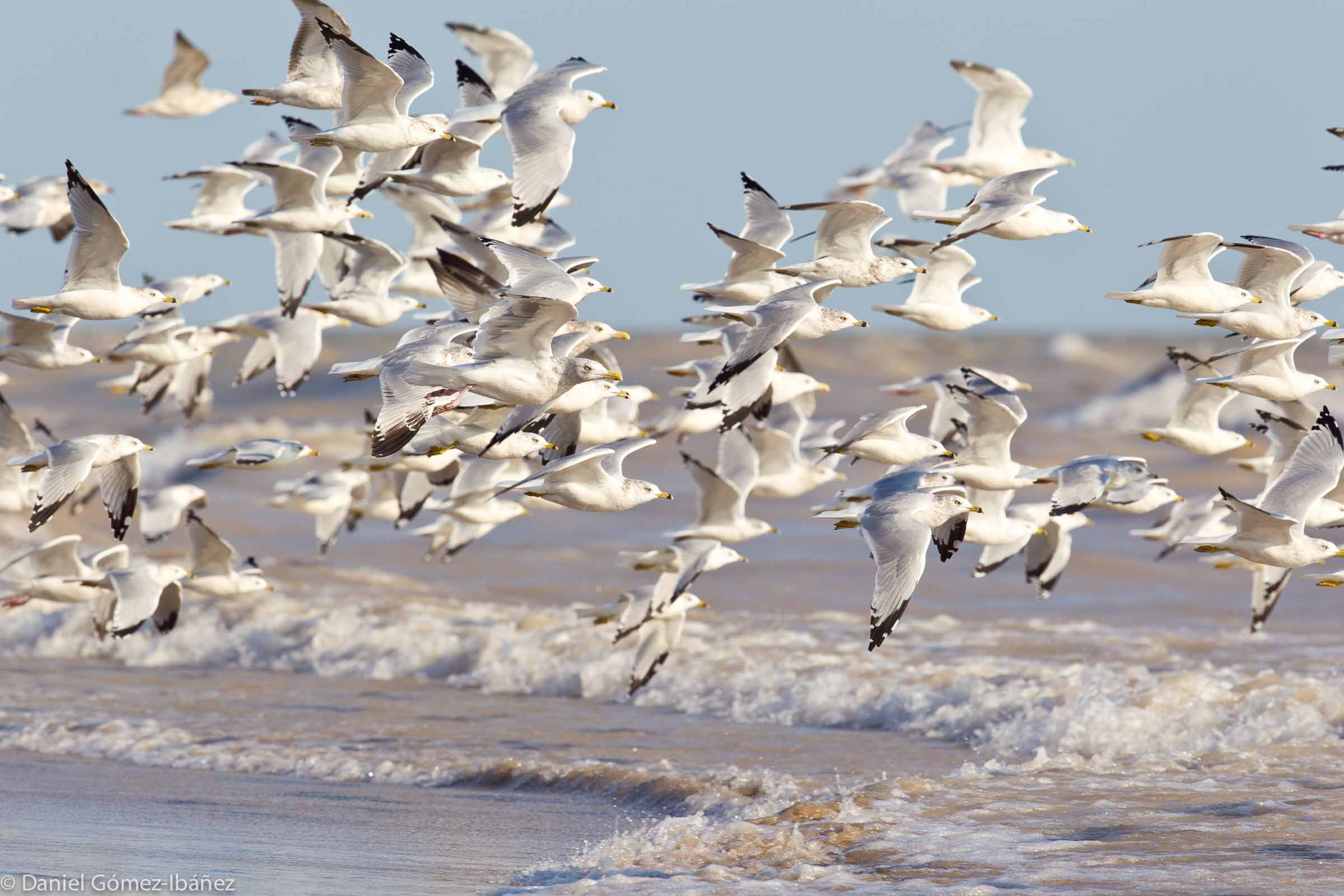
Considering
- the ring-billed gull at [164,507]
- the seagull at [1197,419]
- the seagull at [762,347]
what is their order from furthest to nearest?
the ring-billed gull at [164,507], the seagull at [1197,419], the seagull at [762,347]

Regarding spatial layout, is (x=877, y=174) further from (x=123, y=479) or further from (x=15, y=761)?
(x=15, y=761)

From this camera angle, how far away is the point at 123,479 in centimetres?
991

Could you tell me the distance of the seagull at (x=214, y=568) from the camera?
36.4 ft

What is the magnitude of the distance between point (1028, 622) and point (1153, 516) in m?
8.80

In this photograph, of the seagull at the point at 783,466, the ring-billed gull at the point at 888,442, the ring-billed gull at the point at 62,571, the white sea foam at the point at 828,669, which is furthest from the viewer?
the seagull at the point at 783,466

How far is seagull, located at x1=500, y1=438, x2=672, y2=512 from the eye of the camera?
8805 millimetres

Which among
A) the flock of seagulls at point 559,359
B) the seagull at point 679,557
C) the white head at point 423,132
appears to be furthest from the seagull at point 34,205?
the seagull at point 679,557

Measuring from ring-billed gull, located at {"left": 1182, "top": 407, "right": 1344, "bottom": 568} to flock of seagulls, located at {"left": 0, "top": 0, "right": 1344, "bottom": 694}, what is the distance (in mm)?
17

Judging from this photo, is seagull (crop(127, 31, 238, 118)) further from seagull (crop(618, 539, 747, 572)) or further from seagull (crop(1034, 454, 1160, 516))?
seagull (crop(1034, 454, 1160, 516))

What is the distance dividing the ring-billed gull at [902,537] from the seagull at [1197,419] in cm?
239

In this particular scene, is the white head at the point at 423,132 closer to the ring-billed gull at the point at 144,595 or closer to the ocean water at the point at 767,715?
the ring-billed gull at the point at 144,595

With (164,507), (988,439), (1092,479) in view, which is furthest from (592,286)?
(164,507)

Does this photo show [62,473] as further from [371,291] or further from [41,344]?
[371,291]

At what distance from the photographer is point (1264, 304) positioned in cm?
950
